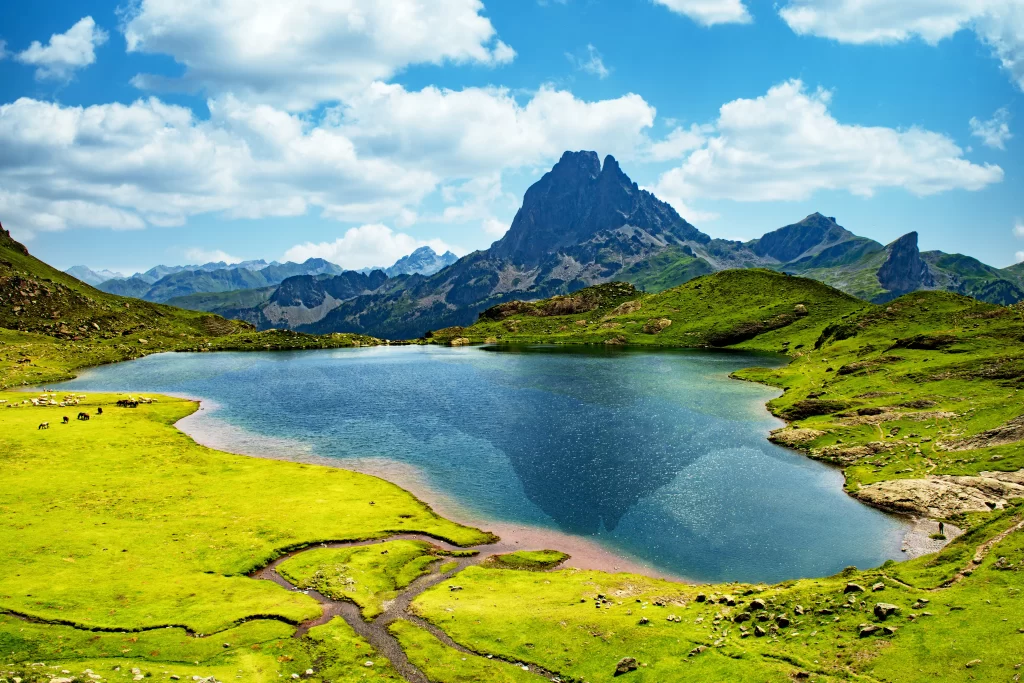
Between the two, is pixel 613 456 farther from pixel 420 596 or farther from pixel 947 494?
pixel 420 596

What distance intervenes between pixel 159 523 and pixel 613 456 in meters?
61.7

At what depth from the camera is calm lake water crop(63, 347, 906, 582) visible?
56.9m

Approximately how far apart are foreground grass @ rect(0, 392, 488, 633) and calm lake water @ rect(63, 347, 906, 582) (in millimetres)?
13111

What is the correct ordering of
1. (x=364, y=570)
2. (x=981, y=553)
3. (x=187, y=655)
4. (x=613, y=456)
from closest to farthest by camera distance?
(x=187, y=655) → (x=981, y=553) → (x=364, y=570) → (x=613, y=456)

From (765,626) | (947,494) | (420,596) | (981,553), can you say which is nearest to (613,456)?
(947,494)

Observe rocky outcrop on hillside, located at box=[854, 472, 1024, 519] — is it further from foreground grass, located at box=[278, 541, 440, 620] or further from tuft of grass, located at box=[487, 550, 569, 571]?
foreground grass, located at box=[278, 541, 440, 620]

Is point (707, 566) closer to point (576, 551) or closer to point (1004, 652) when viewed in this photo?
point (576, 551)

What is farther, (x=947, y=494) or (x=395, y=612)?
(x=947, y=494)

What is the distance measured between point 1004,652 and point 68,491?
84.4 meters

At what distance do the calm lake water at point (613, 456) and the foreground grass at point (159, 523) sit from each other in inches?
516

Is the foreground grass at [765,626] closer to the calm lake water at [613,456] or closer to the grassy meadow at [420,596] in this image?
the grassy meadow at [420,596]

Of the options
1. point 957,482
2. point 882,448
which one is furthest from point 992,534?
point 882,448

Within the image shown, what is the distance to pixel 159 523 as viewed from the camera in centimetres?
5572

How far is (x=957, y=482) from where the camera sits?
62.2 meters
